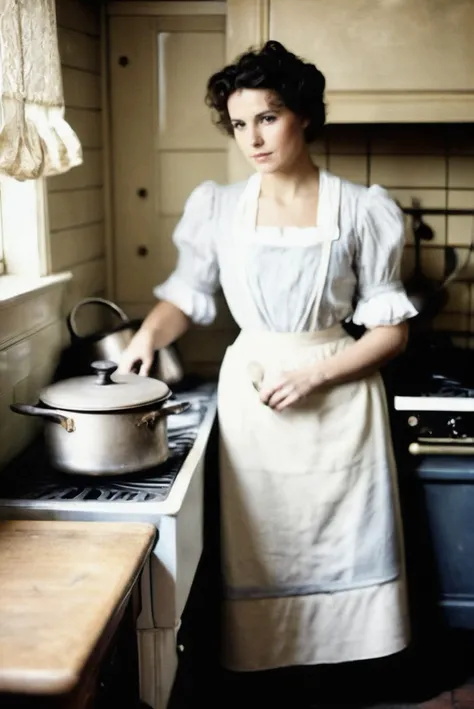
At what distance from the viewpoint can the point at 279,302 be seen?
193 cm

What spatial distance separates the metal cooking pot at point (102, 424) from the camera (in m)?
1.58

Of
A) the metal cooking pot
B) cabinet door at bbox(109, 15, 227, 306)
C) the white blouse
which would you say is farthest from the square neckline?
cabinet door at bbox(109, 15, 227, 306)

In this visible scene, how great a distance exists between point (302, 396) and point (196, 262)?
1.36 feet

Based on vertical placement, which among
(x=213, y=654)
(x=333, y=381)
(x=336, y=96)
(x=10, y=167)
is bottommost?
(x=213, y=654)

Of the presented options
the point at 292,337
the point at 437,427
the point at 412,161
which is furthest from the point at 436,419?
the point at 412,161

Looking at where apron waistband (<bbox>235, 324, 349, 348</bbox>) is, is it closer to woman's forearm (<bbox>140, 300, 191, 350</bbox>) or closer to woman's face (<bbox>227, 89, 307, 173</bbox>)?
woman's forearm (<bbox>140, 300, 191, 350</bbox>)

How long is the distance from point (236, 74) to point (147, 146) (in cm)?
66

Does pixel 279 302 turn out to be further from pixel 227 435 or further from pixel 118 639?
pixel 118 639

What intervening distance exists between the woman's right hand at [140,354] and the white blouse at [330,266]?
205 millimetres

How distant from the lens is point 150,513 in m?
1.52

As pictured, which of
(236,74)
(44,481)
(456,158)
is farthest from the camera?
(456,158)

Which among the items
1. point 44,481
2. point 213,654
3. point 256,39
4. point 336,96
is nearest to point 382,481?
point 213,654

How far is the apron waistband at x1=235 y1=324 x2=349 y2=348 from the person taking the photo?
196cm

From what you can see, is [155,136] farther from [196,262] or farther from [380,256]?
[380,256]
